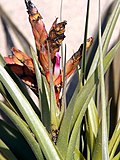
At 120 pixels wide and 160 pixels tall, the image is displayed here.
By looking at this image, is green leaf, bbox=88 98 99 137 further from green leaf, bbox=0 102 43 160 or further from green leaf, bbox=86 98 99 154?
green leaf, bbox=0 102 43 160

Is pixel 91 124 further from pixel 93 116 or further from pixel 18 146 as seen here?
pixel 18 146

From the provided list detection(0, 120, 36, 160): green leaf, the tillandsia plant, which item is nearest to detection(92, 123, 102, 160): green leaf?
the tillandsia plant

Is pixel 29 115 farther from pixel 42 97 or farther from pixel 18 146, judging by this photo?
pixel 18 146

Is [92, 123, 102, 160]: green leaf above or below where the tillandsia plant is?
below

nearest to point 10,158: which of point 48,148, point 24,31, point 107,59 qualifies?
point 48,148

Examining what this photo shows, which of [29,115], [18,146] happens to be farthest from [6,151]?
[29,115]

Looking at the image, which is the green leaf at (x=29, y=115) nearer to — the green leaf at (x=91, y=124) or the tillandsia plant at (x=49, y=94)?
the tillandsia plant at (x=49, y=94)

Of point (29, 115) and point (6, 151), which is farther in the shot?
point (6, 151)

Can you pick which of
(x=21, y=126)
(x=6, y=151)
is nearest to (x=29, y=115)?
(x=21, y=126)
